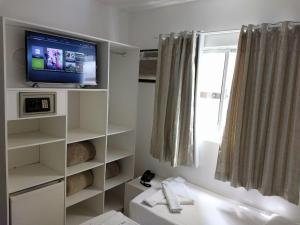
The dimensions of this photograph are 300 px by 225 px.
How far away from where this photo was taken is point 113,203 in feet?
9.20

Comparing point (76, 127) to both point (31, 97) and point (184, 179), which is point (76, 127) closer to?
point (31, 97)

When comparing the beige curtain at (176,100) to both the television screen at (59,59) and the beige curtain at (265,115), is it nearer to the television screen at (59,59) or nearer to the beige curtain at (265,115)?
the beige curtain at (265,115)

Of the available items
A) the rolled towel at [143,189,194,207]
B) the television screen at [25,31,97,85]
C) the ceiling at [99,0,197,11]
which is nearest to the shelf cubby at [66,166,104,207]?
the rolled towel at [143,189,194,207]

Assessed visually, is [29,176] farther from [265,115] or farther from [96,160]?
[265,115]

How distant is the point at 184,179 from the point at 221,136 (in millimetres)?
727

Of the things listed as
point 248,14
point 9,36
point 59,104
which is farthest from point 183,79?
point 9,36

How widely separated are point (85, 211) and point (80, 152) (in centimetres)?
72

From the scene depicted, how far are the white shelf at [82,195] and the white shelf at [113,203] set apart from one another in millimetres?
351

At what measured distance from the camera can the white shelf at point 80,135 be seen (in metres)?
2.15

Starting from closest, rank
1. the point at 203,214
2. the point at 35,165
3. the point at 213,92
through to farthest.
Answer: the point at 203,214, the point at 35,165, the point at 213,92

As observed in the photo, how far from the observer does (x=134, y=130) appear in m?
2.75

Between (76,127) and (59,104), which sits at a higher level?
(59,104)

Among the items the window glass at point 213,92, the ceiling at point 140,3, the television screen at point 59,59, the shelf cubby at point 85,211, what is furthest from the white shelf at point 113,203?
the ceiling at point 140,3

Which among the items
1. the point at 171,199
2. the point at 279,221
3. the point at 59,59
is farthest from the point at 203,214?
the point at 59,59
